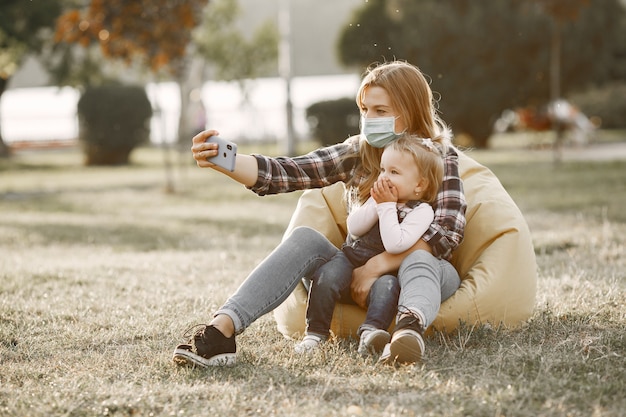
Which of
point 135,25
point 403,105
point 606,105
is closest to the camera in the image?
point 403,105

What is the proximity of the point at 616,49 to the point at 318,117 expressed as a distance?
38.6ft

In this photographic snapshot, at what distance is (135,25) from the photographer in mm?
12445

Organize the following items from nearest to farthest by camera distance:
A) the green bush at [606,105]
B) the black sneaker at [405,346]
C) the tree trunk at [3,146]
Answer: the black sneaker at [405,346] < the tree trunk at [3,146] < the green bush at [606,105]

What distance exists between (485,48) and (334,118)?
383 cm

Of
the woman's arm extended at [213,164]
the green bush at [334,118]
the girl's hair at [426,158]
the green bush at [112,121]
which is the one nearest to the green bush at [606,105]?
the green bush at [334,118]

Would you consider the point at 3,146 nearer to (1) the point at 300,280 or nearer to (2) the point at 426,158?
(1) the point at 300,280

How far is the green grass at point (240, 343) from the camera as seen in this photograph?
3240mm

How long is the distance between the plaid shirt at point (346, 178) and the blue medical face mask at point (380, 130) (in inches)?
8.2

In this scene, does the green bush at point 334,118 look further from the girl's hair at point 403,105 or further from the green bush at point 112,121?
the girl's hair at point 403,105

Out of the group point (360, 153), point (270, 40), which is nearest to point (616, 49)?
point (270, 40)

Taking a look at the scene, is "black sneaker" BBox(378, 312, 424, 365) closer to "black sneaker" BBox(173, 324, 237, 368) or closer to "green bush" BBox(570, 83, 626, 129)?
"black sneaker" BBox(173, 324, 237, 368)

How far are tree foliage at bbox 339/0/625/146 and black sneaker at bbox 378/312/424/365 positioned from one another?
1612 centimetres

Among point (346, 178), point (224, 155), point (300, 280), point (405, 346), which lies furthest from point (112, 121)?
point (405, 346)

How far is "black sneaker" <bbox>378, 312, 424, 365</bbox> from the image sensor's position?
3.60 meters
